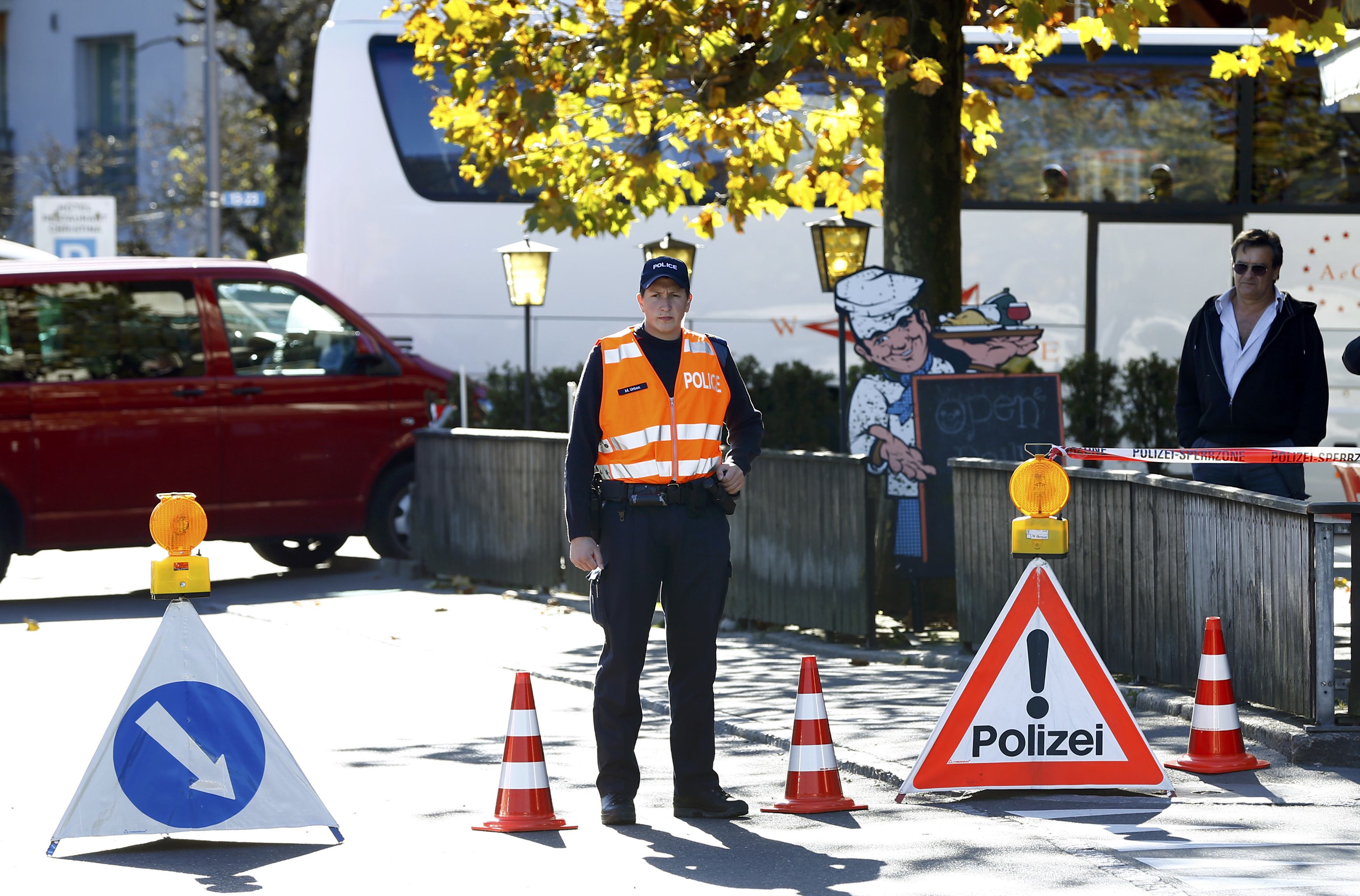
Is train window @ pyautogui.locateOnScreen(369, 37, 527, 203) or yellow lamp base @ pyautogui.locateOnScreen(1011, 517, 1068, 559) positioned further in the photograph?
train window @ pyautogui.locateOnScreen(369, 37, 527, 203)

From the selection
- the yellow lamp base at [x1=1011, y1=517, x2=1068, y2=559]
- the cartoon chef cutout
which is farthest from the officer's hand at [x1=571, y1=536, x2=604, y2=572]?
the cartoon chef cutout

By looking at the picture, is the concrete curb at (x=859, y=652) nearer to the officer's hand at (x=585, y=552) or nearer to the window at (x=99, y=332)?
the officer's hand at (x=585, y=552)

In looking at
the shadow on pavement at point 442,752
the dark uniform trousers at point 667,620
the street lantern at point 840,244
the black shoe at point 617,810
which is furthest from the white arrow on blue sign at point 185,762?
the street lantern at point 840,244

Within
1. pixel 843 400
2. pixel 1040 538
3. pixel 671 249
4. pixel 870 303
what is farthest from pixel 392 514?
pixel 1040 538

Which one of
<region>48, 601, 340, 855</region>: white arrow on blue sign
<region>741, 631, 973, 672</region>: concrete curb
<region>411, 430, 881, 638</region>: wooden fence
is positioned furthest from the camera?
<region>411, 430, 881, 638</region>: wooden fence

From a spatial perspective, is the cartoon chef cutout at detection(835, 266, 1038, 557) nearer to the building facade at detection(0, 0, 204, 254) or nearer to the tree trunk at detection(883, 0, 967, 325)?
the tree trunk at detection(883, 0, 967, 325)

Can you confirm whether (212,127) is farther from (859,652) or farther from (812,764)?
(812,764)

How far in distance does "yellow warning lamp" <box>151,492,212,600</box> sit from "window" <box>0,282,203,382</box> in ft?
22.6

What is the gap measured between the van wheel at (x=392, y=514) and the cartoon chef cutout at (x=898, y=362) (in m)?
4.36

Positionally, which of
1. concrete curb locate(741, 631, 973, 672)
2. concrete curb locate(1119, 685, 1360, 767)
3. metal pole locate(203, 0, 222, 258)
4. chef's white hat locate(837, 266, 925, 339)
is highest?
metal pole locate(203, 0, 222, 258)

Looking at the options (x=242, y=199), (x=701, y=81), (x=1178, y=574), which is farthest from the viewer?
(x=242, y=199)

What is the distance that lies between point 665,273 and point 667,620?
45.4 inches

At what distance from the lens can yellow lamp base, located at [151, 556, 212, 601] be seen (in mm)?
6078

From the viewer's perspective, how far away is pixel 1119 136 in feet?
54.4
